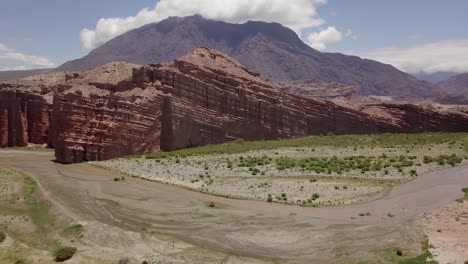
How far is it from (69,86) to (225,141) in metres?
23.3

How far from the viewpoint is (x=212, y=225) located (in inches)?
1141

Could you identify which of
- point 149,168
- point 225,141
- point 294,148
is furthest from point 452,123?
point 149,168

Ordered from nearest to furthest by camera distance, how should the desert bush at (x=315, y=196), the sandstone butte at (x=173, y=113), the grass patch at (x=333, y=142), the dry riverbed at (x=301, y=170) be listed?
the desert bush at (x=315, y=196) → the dry riverbed at (x=301, y=170) → the sandstone butte at (x=173, y=113) → the grass patch at (x=333, y=142)

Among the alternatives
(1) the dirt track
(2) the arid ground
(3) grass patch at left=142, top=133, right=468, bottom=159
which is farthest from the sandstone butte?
(2) the arid ground

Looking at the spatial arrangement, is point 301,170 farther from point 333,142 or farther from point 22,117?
point 22,117

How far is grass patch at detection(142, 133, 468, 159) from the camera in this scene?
61.3m

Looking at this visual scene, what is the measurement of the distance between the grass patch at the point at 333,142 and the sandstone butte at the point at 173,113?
3.28m

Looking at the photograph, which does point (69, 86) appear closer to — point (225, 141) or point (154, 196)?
point (225, 141)

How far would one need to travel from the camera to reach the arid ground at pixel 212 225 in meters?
23.8

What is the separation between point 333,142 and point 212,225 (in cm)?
4121

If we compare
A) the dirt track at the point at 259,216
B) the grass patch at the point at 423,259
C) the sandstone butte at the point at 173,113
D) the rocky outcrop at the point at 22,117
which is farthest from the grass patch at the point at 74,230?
the rocky outcrop at the point at 22,117

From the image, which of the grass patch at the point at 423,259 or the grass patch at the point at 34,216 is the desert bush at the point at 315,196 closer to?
the grass patch at the point at 423,259

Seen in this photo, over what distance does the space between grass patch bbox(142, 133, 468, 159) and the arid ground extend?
19.9m

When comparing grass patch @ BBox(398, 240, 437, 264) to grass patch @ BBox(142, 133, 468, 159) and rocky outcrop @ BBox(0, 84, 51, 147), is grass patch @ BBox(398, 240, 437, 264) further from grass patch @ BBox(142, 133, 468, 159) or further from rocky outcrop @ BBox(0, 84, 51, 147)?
rocky outcrop @ BBox(0, 84, 51, 147)
